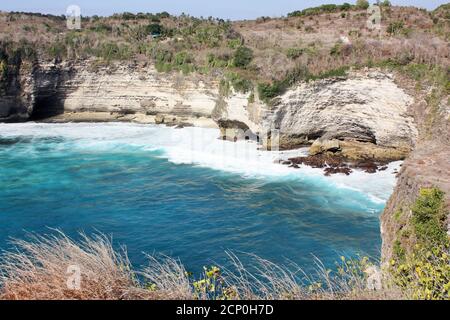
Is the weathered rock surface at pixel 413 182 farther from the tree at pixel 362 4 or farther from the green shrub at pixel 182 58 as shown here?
the tree at pixel 362 4

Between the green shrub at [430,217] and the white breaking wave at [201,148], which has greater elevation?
the green shrub at [430,217]

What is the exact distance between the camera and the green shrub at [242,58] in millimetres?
42844

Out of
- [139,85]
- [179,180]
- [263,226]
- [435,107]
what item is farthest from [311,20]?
[263,226]

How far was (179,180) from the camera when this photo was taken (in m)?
31.6

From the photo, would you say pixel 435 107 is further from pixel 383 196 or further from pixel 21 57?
pixel 21 57

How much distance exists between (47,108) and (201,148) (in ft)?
78.1

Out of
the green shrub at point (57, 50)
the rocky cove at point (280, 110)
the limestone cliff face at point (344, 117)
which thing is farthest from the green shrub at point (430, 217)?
the green shrub at point (57, 50)

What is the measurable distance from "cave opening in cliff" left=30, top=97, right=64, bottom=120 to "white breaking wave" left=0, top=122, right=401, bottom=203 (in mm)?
2385

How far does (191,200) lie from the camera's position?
27.5 m

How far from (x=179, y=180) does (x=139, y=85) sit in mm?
22657

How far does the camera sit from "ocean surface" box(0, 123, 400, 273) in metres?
21.0

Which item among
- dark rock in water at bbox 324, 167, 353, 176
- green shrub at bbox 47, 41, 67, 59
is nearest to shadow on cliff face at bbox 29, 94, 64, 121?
green shrub at bbox 47, 41, 67, 59

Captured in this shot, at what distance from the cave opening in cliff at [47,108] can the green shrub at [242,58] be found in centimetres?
2282

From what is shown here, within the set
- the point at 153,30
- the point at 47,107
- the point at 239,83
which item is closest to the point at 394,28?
the point at 239,83
